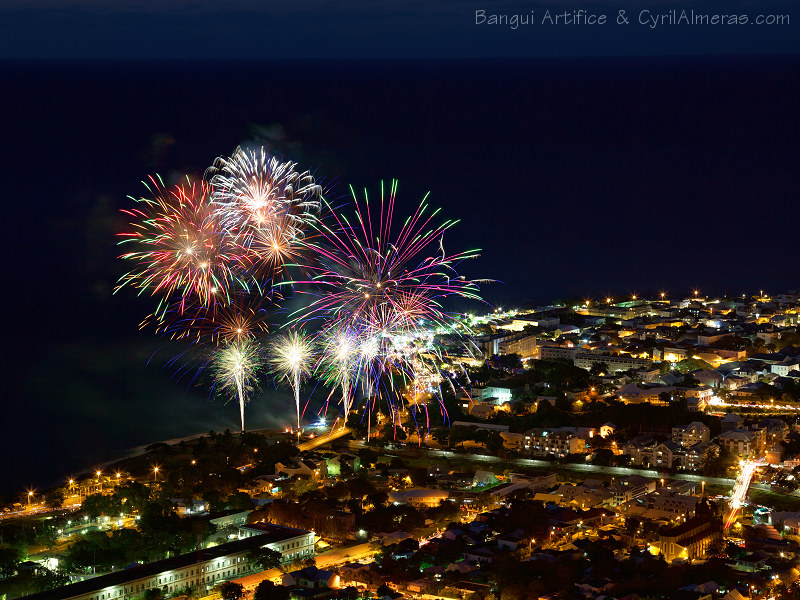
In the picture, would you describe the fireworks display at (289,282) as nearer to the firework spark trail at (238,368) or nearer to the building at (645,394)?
the firework spark trail at (238,368)

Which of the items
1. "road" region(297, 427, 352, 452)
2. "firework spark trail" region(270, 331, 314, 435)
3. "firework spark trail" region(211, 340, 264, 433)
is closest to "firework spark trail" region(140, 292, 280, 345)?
"firework spark trail" region(211, 340, 264, 433)

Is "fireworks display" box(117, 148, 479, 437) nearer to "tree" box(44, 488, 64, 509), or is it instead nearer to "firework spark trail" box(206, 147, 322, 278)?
"firework spark trail" box(206, 147, 322, 278)

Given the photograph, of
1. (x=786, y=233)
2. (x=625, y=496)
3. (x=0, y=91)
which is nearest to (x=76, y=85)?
(x=0, y=91)

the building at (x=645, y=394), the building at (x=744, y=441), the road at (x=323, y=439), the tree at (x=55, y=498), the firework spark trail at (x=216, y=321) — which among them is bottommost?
the tree at (x=55, y=498)

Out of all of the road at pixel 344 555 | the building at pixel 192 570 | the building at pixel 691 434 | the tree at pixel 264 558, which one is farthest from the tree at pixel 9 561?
the building at pixel 691 434

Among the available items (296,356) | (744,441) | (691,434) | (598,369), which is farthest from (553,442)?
(598,369)

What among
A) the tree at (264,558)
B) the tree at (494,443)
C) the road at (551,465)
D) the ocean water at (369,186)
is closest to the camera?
the tree at (264,558)
